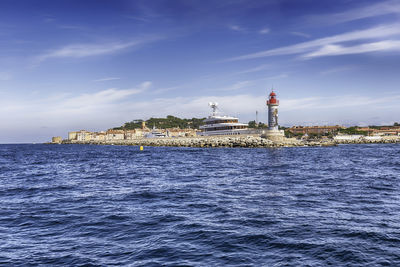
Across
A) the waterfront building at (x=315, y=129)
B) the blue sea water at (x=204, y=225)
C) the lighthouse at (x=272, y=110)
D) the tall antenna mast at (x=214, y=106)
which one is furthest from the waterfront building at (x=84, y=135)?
the blue sea water at (x=204, y=225)

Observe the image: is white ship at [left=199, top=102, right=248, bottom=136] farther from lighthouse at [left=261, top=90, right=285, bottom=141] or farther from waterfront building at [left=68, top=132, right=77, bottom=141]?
waterfront building at [left=68, top=132, right=77, bottom=141]

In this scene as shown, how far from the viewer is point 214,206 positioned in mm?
12805

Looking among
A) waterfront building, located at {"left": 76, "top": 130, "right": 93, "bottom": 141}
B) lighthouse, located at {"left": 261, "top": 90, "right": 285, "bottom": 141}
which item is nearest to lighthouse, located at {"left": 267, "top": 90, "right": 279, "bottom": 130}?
lighthouse, located at {"left": 261, "top": 90, "right": 285, "bottom": 141}

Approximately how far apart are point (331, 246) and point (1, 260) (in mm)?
8204

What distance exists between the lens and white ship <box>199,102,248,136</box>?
84.2 m

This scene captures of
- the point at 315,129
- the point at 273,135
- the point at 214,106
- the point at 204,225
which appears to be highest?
the point at 214,106

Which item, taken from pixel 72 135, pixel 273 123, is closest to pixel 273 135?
pixel 273 123

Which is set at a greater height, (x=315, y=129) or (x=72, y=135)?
(x=315, y=129)

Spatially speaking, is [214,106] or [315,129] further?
[315,129]

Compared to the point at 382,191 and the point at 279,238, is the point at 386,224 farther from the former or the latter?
the point at 382,191

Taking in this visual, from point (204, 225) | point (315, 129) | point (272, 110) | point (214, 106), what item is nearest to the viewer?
point (204, 225)

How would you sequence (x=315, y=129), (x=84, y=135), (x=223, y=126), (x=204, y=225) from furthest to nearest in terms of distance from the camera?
1. (x=84, y=135)
2. (x=315, y=129)
3. (x=223, y=126)
4. (x=204, y=225)

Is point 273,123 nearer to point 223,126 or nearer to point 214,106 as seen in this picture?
point 223,126

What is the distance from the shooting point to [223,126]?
87625 mm
